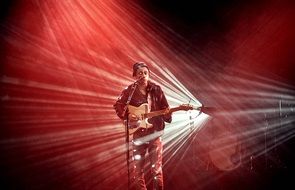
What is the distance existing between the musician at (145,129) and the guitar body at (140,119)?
0.03 metres

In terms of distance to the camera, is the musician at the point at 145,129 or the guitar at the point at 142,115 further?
the guitar at the point at 142,115

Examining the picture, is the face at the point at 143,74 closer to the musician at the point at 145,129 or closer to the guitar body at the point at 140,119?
the musician at the point at 145,129

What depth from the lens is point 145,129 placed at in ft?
16.1

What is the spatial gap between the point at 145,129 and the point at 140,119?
15cm

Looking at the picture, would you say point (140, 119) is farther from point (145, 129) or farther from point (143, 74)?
point (143, 74)

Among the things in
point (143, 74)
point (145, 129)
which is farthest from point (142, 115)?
point (143, 74)

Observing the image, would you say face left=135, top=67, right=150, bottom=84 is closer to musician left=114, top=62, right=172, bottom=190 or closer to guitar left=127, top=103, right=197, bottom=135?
musician left=114, top=62, right=172, bottom=190

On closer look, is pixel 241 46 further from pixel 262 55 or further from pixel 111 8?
pixel 111 8

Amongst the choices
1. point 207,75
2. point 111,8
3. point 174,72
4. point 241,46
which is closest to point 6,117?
point 111,8

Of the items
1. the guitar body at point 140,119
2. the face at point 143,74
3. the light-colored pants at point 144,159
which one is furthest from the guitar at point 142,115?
the face at point 143,74

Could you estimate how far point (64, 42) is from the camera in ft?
24.9

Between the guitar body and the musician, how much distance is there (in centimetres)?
3

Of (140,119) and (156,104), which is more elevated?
(156,104)

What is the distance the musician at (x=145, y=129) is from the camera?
4.78 m
